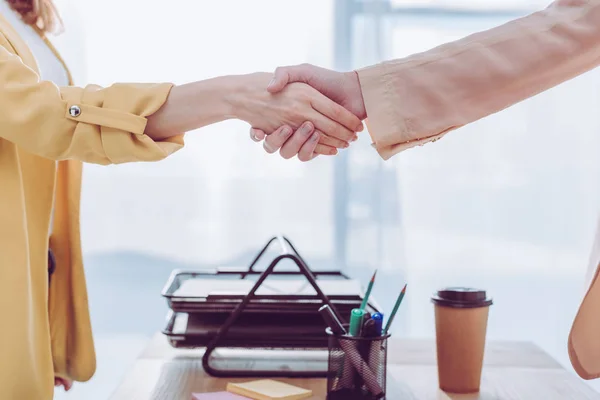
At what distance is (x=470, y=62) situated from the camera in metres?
1.03

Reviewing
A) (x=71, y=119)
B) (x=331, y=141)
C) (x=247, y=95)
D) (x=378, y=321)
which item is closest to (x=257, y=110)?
(x=247, y=95)

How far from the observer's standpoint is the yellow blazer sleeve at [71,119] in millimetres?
874

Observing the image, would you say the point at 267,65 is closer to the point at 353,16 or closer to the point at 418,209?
the point at 353,16

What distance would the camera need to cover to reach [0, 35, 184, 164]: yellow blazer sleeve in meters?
0.87

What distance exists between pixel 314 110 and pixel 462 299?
41 centimetres

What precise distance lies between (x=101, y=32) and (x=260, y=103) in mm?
1542

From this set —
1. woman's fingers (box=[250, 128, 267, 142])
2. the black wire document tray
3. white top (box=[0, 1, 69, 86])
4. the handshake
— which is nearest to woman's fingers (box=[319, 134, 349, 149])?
the handshake

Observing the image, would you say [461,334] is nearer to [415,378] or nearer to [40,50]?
[415,378]

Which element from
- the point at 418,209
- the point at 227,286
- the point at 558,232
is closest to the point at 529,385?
the point at 227,286

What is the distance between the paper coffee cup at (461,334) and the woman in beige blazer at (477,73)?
0.27 m

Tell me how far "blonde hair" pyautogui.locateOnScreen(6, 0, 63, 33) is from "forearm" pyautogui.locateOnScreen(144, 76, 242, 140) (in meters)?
0.39

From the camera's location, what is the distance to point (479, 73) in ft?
3.35

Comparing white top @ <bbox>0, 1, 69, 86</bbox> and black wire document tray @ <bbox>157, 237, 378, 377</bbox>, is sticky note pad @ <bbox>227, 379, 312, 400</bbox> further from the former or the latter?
white top @ <bbox>0, 1, 69, 86</bbox>

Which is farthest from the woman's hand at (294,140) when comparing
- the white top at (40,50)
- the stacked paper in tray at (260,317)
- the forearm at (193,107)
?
the white top at (40,50)
